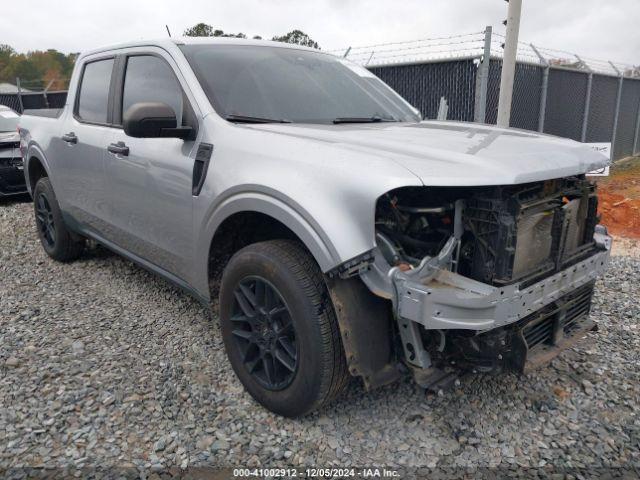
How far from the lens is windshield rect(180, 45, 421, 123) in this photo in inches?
121

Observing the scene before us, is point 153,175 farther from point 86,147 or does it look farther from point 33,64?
point 33,64

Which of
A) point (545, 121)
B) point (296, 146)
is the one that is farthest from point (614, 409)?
point (545, 121)

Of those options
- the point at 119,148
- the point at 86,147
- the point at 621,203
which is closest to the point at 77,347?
the point at 119,148

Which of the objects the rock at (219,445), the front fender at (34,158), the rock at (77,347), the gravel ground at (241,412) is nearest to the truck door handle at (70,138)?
the front fender at (34,158)

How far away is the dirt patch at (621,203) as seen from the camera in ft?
24.7

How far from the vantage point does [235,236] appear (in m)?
2.98

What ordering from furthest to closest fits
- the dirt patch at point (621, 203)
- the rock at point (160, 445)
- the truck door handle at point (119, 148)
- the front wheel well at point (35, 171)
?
the dirt patch at point (621, 203) < the front wheel well at point (35, 171) < the truck door handle at point (119, 148) < the rock at point (160, 445)

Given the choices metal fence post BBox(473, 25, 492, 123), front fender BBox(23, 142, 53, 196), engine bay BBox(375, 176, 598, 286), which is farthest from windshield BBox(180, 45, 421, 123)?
metal fence post BBox(473, 25, 492, 123)

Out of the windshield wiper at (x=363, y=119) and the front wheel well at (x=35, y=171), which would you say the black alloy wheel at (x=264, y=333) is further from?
the front wheel well at (x=35, y=171)

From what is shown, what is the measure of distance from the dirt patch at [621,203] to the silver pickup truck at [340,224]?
4113mm

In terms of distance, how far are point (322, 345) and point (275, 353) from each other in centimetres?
36

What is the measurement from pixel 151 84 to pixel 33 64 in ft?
220

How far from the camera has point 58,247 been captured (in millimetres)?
5070

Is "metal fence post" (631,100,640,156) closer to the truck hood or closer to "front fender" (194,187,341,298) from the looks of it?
the truck hood
